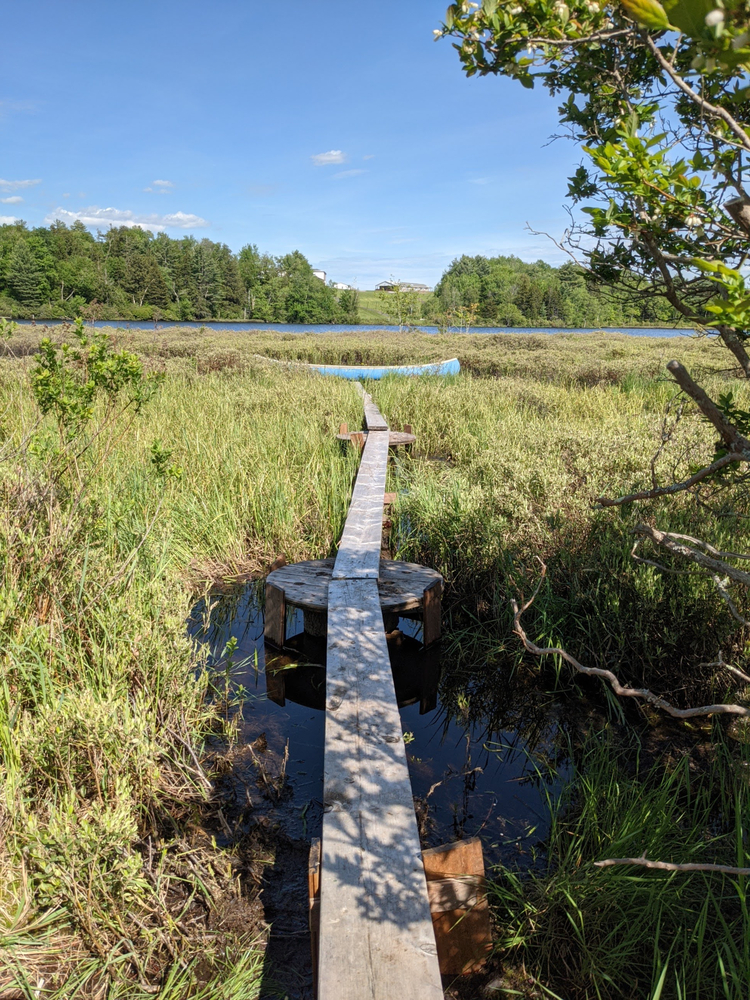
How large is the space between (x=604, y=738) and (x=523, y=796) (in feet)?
2.01

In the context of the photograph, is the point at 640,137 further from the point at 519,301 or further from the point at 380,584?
the point at 519,301

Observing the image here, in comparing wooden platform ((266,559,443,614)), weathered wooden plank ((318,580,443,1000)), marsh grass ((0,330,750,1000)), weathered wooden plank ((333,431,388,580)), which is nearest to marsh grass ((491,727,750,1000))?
marsh grass ((0,330,750,1000))

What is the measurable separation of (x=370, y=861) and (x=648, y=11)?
193 centimetres

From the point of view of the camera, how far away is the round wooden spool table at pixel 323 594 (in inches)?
150

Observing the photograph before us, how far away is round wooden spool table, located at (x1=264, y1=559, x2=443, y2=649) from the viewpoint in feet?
12.5

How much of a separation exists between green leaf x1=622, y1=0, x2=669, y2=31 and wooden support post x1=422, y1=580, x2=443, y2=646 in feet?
11.2

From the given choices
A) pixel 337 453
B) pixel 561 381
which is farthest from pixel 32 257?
pixel 337 453

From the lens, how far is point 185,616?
3193mm

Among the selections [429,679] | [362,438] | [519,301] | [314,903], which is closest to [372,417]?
[362,438]

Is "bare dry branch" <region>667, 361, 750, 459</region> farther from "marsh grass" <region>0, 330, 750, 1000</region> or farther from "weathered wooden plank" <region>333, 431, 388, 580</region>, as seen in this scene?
"weathered wooden plank" <region>333, 431, 388, 580</region>

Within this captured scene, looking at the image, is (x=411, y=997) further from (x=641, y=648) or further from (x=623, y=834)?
(x=641, y=648)

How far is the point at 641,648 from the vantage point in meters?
3.75

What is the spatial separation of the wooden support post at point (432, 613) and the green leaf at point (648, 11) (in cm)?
342

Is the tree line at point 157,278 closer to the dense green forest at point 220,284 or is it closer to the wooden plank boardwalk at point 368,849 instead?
the dense green forest at point 220,284
